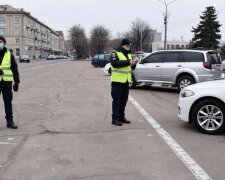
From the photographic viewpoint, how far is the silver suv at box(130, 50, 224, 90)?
13.8 m

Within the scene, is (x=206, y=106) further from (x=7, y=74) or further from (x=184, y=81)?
(x=184, y=81)

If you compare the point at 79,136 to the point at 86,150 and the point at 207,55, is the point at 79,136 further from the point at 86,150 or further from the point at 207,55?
the point at 207,55

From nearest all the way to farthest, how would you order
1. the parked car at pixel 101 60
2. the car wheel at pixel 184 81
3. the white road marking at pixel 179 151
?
the white road marking at pixel 179 151
the car wheel at pixel 184 81
the parked car at pixel 101 60

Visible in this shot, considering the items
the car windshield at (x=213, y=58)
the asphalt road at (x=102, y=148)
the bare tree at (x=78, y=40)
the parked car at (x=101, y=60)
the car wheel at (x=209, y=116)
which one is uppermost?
the bare tree at (x=78, y=40)

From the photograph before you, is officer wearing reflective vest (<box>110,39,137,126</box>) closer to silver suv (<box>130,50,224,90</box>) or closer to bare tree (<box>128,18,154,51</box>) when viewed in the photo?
silver suv (<box>130,50,224,90</box>)

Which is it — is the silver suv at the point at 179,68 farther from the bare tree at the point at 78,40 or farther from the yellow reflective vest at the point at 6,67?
the bare tree at the point at 78,40

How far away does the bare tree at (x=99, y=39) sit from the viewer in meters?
118

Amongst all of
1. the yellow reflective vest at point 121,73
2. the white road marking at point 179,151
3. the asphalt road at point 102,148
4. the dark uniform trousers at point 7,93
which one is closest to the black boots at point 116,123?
the asphalt road at point 102,148

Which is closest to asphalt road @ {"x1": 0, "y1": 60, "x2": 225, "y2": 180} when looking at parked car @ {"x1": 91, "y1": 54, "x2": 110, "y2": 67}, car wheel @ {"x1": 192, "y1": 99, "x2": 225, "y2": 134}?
car wheel @ {"x1": 192, "y1": 99, "x2": 225, "y2": 134}

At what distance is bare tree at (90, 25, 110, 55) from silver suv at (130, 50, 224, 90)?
102 m

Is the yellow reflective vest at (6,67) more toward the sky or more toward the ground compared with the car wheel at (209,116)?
more toward the sky

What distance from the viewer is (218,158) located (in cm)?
569

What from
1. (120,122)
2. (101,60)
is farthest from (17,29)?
(120,122)

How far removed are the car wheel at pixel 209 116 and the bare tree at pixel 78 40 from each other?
361ft
